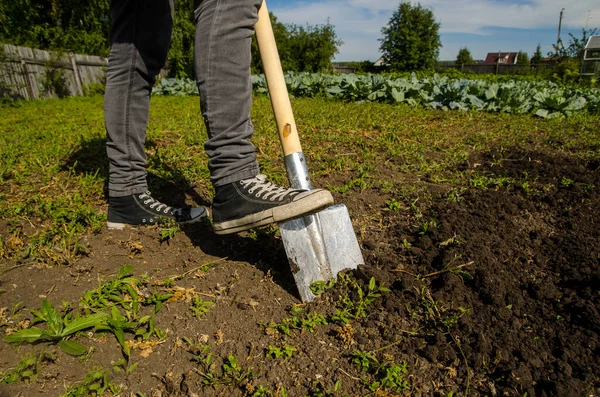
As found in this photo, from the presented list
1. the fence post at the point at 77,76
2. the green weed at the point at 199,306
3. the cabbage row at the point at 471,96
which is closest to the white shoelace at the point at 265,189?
the green weed at the point at 199,306

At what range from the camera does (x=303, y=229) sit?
162cm

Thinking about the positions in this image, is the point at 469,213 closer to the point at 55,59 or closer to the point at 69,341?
the point at 69,341

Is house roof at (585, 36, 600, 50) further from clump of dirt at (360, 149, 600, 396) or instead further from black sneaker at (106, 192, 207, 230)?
black sneaker at (106, 192, 207, 230)

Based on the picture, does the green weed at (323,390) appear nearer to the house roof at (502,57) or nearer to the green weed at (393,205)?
the green weed at (393,205)

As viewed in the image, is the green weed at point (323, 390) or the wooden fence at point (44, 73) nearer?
the green weed at point (323, 390)

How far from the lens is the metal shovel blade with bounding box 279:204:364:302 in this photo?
1.61 m

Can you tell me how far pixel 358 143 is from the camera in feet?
12.7

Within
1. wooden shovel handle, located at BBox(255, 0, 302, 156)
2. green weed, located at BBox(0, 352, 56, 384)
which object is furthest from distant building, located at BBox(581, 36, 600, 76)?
green weed, located at BBox(0, 352, 56, 384)

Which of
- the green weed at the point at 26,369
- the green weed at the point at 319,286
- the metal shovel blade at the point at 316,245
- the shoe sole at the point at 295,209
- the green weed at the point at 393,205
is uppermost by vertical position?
the shoe sole at the point at 295,209

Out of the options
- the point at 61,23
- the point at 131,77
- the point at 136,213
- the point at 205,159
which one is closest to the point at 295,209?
the point at 136,213

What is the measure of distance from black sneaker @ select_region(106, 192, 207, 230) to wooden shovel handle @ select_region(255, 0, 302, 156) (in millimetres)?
759

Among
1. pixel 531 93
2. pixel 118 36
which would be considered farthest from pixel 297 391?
pixel 531 93

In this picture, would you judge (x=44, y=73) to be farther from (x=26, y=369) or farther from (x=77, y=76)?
(x=26, y=369)

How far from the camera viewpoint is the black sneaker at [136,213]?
213cm
